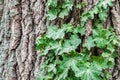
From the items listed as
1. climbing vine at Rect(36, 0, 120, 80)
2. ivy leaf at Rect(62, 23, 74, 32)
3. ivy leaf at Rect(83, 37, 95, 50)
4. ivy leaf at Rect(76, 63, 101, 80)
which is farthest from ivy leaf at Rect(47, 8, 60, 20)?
ivy leaf at Rect(76, 63, 101, 80)

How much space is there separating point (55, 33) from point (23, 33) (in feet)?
1.04

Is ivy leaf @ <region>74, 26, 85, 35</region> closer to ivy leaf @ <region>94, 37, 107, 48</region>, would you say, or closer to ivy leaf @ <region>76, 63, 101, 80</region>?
ivy leaf @ <region>94, 37, 107, 48</region>

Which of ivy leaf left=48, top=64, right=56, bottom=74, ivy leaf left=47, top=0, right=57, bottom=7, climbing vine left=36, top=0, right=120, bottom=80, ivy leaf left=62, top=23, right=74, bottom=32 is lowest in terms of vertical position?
ivy leaf left=48, top=64, right=56, bottom=74

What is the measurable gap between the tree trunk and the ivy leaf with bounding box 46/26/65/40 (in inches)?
3.1

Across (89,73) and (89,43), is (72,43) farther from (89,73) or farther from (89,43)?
(89,73)

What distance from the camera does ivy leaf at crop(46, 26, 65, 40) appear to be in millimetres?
2098

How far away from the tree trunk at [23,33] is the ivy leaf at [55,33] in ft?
0.26

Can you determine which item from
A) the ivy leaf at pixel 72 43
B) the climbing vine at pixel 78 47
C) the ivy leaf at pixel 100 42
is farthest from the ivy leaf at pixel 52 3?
the ivy leaf at pixel 100 42

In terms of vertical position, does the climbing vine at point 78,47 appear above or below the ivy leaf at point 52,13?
A: below

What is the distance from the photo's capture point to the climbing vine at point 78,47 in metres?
2.03

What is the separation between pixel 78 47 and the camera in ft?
6.97

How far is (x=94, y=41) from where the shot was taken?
2072 mm

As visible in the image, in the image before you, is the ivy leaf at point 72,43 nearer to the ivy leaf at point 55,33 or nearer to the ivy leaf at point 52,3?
the ivy leaf at point 55,33

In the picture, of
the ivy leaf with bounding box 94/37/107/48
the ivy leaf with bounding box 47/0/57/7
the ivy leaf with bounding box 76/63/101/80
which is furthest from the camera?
the ivy leaf with bounding box 47/0/57/7
